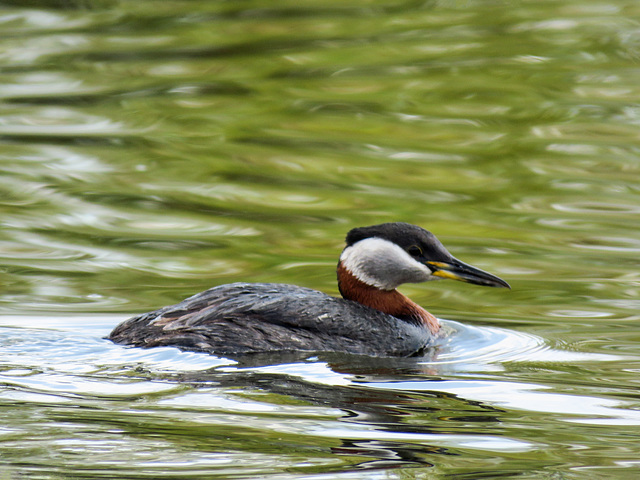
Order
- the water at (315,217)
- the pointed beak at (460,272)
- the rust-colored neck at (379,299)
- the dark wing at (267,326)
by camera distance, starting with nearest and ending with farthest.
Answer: the water at (315,217) < the dark wing at (267,326) < the pointed beak at (460,272) < the rust-colored neck at (379,299)

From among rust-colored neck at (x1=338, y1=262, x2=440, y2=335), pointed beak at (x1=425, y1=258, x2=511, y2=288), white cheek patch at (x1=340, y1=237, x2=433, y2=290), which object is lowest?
rust-colored neck at (x1=338, y1=262, x2=440, y2=335)

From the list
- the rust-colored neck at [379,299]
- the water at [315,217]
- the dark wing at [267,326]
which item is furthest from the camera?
the rust-colored neck at [379,299]

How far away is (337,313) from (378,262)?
23.3 inches

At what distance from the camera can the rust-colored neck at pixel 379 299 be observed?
7.81m

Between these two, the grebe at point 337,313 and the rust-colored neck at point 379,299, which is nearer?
the grebe at point 337,313

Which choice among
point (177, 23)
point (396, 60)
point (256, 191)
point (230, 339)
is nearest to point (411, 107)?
point (396, 60)

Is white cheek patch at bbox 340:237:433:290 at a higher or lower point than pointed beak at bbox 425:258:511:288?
higher

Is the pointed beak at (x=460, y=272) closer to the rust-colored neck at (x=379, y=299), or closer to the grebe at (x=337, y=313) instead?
the grebe at (x=337, y=313)

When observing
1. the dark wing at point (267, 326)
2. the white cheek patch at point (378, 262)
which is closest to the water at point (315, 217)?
the dark wing at point (267, 326)

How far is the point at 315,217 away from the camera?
10945 mm

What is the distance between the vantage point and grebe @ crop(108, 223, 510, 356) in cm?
699

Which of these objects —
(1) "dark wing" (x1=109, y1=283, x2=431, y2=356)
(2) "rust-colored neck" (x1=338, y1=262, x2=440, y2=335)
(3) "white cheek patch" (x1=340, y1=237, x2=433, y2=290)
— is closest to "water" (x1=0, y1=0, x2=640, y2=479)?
(1) "dark wing" (x1=109, y1=283, x2=431, y2=356)

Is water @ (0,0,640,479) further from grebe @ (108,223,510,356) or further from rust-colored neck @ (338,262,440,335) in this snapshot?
rust-colored neck @ (338,262,440,335)

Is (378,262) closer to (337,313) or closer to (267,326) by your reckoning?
(337,313)
